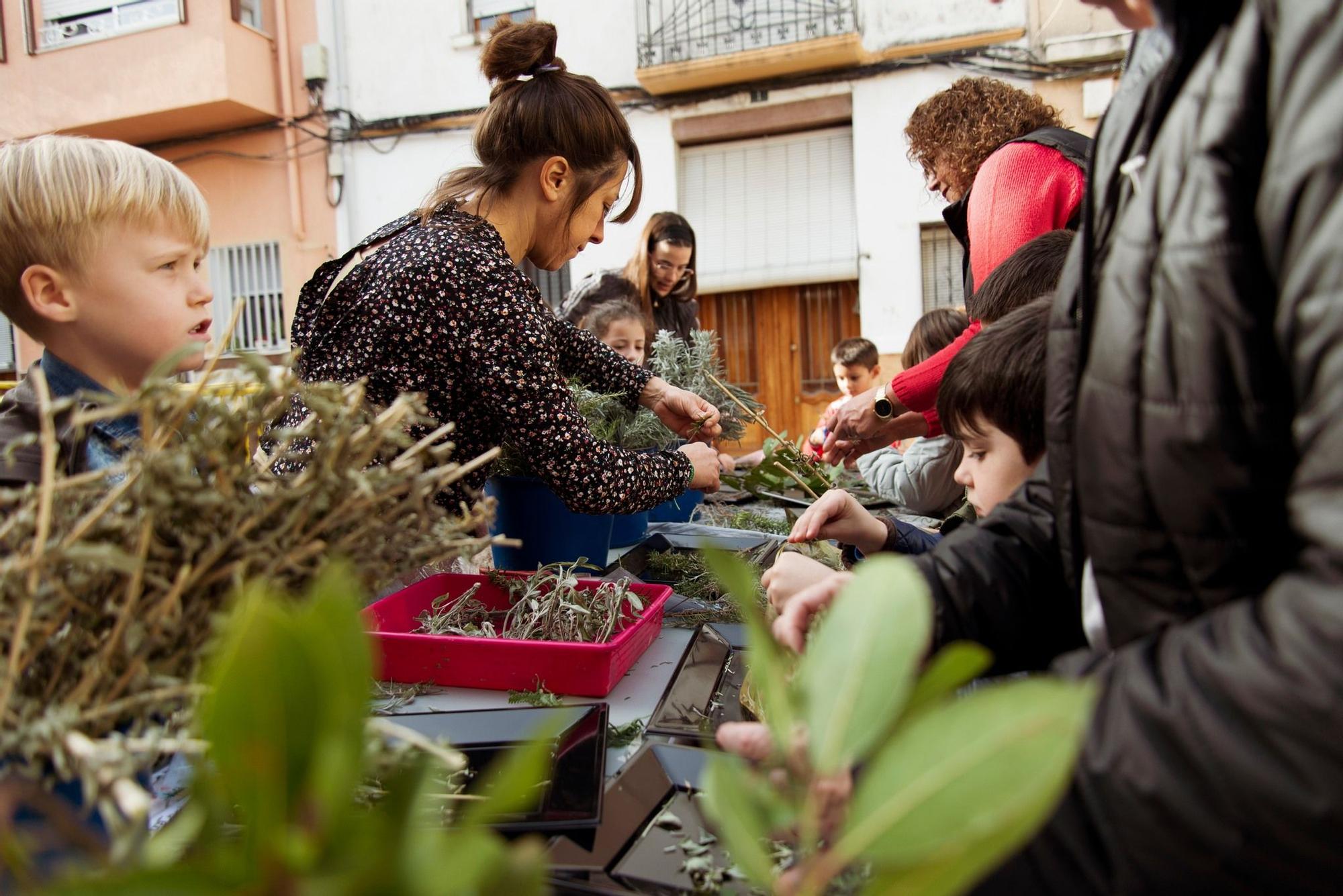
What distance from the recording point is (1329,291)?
1.19 feet

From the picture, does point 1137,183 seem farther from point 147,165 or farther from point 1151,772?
point 147,165

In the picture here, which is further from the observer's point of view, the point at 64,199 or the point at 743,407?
the point at 743,407

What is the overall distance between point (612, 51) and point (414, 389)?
6628 millimetres

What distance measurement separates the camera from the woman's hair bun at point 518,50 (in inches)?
57.9

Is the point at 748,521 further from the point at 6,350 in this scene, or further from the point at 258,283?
the point at 6,350

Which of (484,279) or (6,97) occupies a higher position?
(6,97)

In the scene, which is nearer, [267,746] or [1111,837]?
[267,746]

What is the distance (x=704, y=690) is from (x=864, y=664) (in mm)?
727

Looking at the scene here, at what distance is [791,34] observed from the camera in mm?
6695

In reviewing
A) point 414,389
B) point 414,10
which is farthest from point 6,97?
point 414,389

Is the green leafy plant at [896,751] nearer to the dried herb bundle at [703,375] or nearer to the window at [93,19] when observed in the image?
the dried herb bundle at [703,375]

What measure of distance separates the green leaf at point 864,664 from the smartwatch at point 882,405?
1504 millimetres

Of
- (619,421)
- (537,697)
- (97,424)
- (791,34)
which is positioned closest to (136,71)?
(791,34)

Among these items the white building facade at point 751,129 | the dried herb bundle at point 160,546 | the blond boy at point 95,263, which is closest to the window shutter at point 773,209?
the white building facade at point 751,129
